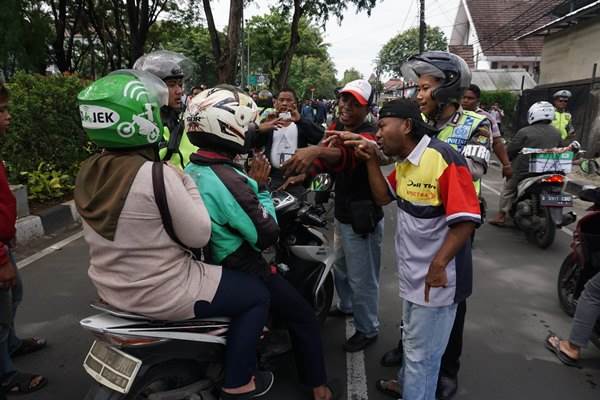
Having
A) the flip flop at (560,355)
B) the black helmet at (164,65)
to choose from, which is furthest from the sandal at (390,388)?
the black helmet at (164,65)

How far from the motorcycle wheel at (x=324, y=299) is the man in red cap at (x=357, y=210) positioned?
0.84 ft

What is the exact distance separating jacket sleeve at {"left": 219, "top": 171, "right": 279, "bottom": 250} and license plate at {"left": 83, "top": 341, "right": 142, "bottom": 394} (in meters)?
0.66

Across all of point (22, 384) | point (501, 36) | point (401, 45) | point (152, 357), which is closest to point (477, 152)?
point (152, 357)

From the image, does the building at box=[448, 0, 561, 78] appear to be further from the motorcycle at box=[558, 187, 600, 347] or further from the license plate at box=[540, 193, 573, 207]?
the motorcycle at box=[558, 187, 600, 347]

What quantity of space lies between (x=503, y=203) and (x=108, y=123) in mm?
5646

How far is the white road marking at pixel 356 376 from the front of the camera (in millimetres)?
2676

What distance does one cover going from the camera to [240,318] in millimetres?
1994

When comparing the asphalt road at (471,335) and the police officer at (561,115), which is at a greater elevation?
the police officer at (561,115)

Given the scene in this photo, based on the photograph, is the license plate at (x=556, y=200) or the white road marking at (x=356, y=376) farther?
the license plate at (x=556, y=200)

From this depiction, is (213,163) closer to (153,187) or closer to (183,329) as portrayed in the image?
(153,187)

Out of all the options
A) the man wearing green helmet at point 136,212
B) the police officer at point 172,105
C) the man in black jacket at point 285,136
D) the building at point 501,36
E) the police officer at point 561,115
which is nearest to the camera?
the man wearing green helmet at point 136,212

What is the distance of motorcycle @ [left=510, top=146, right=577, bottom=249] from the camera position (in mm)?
5094

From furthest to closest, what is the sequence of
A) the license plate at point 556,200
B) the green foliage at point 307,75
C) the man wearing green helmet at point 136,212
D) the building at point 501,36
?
the green foliage at point 307,75 < the building at point 501,36 < the license plate at point 556,200 < the man wearing green helmet at point 136,212

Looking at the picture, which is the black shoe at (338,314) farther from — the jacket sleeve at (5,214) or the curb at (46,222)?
the curb at (46,222)
